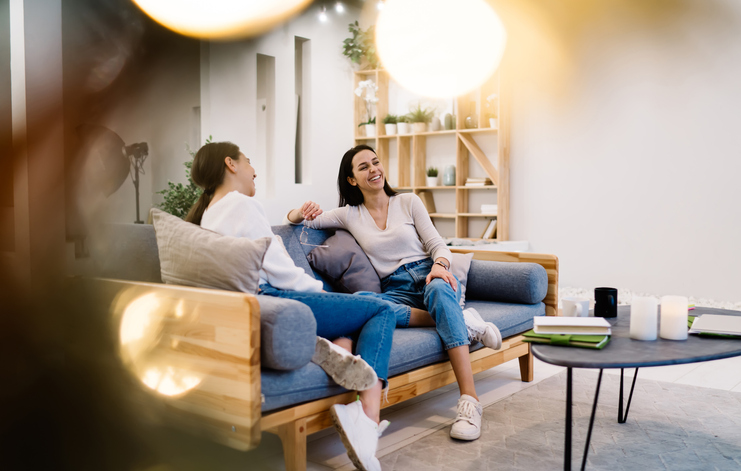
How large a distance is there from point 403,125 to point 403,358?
4.18 metres

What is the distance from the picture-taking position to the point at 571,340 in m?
1.60

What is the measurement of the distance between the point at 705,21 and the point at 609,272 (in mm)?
2046

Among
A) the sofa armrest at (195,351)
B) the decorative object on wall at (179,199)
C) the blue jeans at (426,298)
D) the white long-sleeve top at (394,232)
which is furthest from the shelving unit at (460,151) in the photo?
the sofa armrest at (195,351)

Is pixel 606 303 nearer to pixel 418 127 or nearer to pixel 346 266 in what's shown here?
pixel 346 266

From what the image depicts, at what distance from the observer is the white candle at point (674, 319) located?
1697mm

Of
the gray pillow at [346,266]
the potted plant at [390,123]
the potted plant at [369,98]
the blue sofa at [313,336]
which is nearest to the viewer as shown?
the blue sofa at [313,336]

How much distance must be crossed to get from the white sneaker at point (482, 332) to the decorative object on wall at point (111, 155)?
340 cm

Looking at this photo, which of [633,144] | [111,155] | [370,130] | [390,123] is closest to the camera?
[111,155]

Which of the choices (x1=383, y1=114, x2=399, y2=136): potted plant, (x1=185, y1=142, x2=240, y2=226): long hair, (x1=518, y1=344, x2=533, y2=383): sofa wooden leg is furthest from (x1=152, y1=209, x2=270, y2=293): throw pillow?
(x1=383, y1=114, x2=399, y2=136): potted plant

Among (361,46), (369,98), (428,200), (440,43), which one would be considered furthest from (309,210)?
(361,46)

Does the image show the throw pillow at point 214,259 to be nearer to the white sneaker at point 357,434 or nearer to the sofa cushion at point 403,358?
the sofa cushion at point 403,358

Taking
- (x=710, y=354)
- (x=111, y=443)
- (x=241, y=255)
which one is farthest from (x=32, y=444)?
(x=710, y=354)

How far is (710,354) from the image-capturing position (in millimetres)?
1549

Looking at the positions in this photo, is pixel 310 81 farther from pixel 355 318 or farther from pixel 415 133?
pixel 355 318
